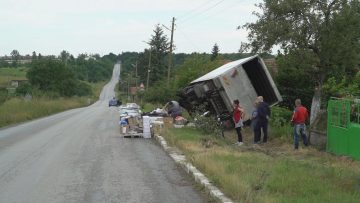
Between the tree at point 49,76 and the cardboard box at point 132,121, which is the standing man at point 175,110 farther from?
the tree at point 49,76

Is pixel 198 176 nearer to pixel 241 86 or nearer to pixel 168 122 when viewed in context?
pixel 241 86

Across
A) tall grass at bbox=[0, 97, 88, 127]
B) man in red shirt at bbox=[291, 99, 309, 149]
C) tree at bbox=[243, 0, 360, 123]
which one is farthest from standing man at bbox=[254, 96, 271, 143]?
tall grass at bbox=[0, 97, 88, 127]

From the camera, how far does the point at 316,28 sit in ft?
60.6

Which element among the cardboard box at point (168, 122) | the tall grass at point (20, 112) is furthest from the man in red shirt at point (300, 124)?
the tall grass at point (20, 112)

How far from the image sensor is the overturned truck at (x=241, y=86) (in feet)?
71.4

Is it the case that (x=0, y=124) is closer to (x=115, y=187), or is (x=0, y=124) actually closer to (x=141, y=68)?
(x=115, y=187)

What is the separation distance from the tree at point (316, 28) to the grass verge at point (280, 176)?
4976mm

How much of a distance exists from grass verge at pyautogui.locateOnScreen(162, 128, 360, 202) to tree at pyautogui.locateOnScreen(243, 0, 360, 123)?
16.3ft

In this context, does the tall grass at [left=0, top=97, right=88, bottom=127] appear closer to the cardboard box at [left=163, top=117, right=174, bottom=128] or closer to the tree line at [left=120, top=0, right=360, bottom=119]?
the cardboard box at [left=163, top=117, right=174, bottom=128]

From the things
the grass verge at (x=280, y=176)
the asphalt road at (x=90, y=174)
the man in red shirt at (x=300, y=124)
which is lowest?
the asphalt road at (x=90, y=174)

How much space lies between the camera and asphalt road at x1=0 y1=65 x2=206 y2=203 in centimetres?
922

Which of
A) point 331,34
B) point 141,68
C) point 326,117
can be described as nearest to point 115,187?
point 326,117

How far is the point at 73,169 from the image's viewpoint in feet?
41.1

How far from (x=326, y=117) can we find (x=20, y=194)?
9.81m
